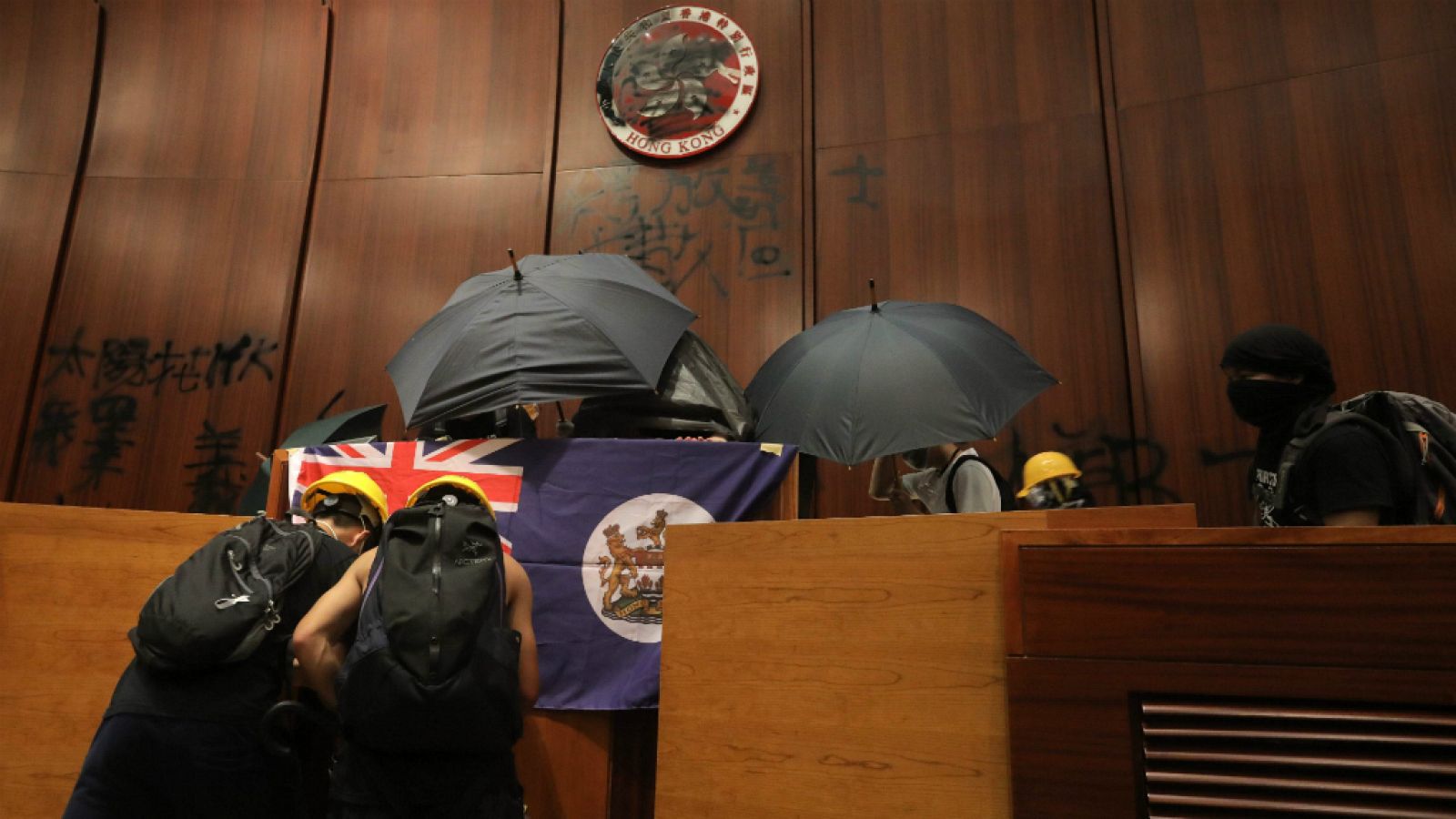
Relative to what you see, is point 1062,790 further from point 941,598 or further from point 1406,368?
point 1406,368

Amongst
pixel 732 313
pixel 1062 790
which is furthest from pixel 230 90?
pixel 1062 790

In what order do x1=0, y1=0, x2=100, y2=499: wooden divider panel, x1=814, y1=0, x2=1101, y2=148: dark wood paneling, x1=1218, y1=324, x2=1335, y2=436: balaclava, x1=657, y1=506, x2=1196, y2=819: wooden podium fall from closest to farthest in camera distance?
x1=657, y1=506, x2=1196, y2=819: wooden podium
x1=1218, y1=324, x2=1335, y2=436: balaclava
x1=814, y1=0, x2=1101, y2=148: dark wood paneling
x1=0, y1=0, x2=100, y2=499: wooden divider panel

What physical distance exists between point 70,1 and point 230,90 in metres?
1.25

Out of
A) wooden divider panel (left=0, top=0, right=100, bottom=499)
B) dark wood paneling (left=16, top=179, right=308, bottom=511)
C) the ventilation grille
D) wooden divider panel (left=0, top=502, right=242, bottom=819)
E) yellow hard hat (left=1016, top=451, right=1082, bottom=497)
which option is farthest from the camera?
wooden divider panel (left=0, top=0, right=100, bottom=499)

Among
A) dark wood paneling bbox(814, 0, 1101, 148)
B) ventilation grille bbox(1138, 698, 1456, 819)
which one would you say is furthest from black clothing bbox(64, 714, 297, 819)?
dark wood paneling bbox(814, 0, 1101, 148)

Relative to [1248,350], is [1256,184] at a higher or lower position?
higher

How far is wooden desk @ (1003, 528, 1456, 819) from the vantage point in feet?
4.83

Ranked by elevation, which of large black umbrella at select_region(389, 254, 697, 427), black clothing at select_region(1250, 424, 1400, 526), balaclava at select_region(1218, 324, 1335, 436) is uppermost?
large black umbrella at select_region(389, 254, 697, 427)

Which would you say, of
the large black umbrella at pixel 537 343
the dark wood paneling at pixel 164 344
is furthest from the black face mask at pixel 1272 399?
the dark wood paneling at pixel 164 344

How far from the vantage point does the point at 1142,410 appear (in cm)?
422

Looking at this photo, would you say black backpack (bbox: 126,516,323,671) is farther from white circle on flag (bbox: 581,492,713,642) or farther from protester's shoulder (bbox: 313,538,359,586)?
white circle on flag (bbox: 581,492,713,642)

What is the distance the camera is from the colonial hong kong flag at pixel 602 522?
2.70 m

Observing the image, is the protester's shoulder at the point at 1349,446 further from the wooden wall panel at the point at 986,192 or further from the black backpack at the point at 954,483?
the wooden wall panel at the point at 986,192

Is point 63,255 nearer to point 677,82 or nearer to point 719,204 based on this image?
point 677,82
